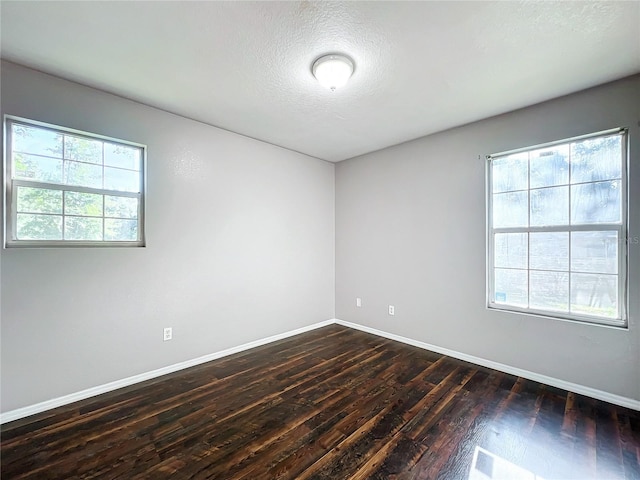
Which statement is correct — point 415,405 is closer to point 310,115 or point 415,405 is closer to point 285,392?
point 285,392

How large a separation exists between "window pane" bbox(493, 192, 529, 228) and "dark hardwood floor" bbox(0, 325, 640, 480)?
158 centimetres

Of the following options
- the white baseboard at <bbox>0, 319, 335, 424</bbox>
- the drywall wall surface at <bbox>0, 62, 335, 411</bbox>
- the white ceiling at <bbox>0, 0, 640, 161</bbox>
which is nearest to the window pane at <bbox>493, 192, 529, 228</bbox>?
the white ceiling at <bbox>0, 0, 640, 161</bbox>

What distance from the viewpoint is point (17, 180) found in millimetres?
2098

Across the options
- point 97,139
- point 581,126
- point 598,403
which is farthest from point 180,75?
point 598,403

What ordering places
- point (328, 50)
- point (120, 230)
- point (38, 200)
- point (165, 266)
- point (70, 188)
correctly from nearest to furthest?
point (328, 50), point (38, 200), point (70, 188), point (120, 230), point (165, 266)

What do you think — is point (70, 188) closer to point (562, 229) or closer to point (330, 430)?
point (330, 430)

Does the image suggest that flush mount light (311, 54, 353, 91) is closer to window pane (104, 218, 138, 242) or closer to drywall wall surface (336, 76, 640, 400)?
drywall wall surface (336, 76, 640, 400)

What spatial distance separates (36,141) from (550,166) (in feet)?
15.0

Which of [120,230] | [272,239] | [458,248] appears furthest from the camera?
[272,239]

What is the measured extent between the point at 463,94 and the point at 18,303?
160 inches

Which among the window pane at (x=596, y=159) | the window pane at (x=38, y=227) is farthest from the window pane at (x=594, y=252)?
the window pane at (x=38, y=227)

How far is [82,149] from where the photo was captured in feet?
7.86

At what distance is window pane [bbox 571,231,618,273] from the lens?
2303 millimetres

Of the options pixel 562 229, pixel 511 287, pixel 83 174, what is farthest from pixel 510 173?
pixel 83 174
